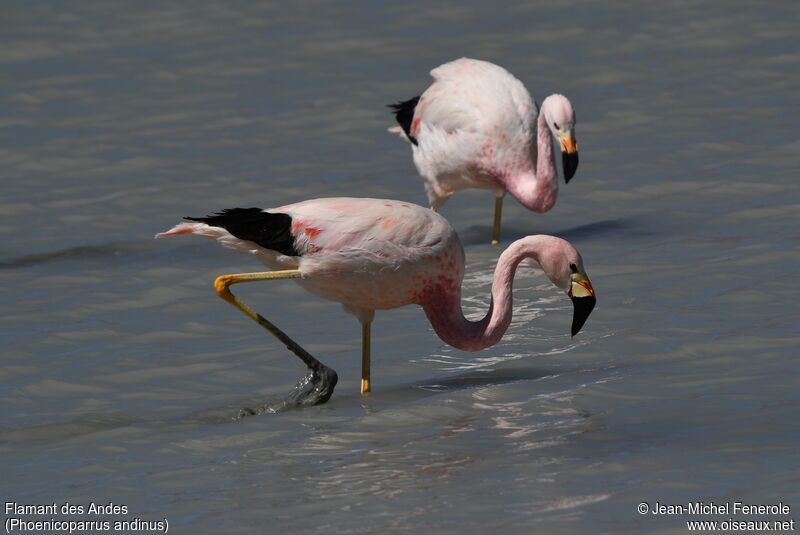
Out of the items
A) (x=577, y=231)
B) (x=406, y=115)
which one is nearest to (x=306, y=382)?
(x=577, y=231)

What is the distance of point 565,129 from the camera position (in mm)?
10211

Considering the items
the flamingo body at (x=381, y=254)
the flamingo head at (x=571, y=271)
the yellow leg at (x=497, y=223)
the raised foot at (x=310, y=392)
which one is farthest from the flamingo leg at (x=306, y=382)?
the yellow leg at (x=497, y=223)

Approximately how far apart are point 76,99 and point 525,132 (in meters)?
5.06

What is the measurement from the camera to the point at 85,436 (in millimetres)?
7023

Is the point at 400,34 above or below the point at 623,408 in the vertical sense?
above

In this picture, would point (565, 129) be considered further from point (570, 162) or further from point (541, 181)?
point (541, 181)

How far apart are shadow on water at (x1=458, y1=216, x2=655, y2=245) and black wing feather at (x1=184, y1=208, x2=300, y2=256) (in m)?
3.29

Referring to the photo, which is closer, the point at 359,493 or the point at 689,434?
the point at 359,493

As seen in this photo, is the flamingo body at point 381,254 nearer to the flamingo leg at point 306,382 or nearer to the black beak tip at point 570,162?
the flamingo leg at point 306,382

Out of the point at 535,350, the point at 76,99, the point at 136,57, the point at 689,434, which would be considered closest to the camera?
the point at 689,434

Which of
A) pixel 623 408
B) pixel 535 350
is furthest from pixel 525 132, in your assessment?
pixel 623 408

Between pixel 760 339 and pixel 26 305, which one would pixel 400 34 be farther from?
pixel 760 339

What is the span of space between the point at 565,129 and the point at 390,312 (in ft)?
5.81

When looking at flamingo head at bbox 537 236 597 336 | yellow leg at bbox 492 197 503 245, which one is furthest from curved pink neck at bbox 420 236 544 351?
yellow leg at bbox 492 197 503 245
